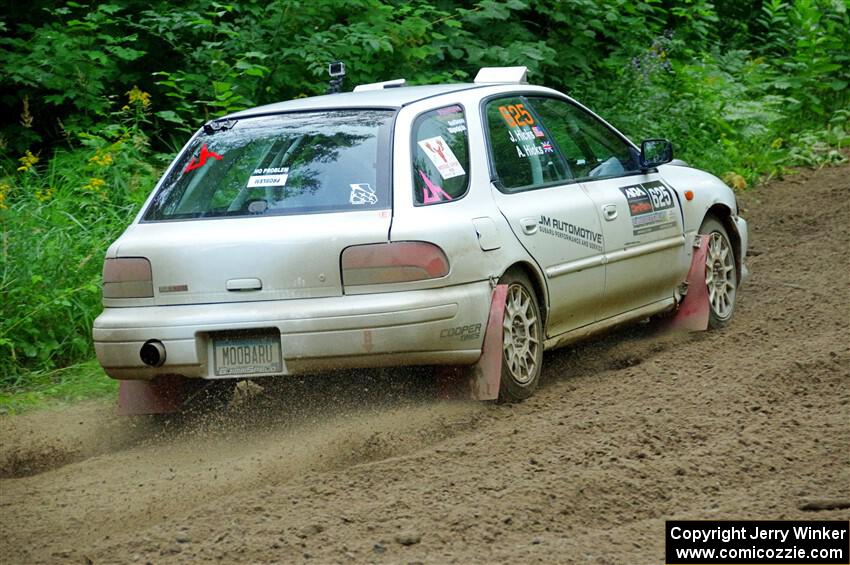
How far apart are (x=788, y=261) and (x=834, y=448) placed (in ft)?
17.4

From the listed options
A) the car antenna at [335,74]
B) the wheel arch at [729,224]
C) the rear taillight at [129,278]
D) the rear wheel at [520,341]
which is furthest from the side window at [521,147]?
the rear taillight at [129,278]

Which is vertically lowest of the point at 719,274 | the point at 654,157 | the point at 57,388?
the point at 57,388

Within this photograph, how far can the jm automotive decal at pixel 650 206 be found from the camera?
24.8 feet

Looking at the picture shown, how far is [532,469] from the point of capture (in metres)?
5.15

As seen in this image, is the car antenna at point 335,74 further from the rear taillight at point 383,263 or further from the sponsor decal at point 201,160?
the rear taillight at point 383,263

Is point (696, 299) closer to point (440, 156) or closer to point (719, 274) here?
point (719, 274)

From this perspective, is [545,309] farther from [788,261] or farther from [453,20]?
[453,20]

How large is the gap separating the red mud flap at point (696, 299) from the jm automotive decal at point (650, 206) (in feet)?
1.00

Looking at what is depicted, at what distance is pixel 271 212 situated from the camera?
6.08 metres

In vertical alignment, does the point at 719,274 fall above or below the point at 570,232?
below

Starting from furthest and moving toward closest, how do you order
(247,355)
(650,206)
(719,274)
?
1. (719,274)
2. (650,206)
3. (247,355)

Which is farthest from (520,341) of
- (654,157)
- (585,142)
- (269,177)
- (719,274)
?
(719,274)

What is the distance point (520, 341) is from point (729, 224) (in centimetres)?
263

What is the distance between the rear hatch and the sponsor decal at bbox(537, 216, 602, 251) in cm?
101
